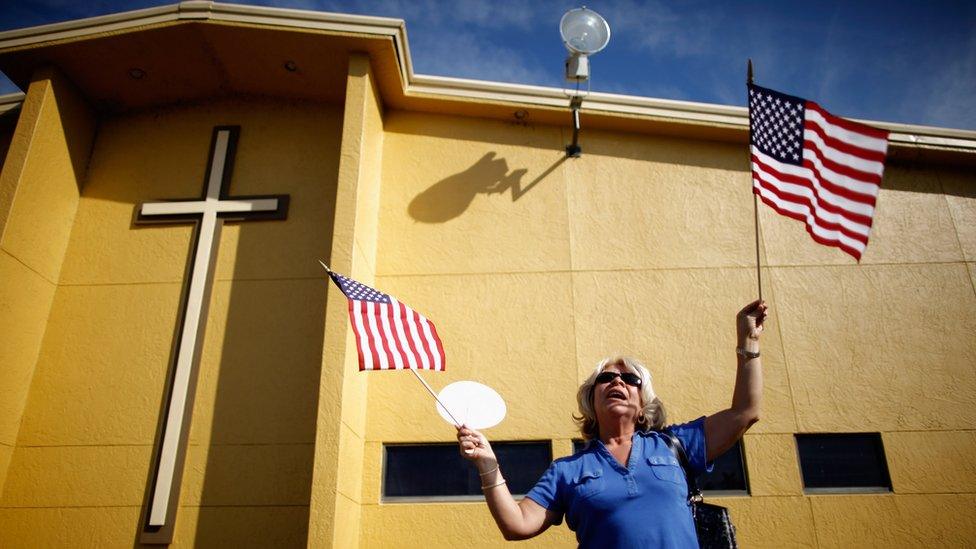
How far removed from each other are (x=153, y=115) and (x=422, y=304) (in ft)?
11.8

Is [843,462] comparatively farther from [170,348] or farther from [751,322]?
[170,348]

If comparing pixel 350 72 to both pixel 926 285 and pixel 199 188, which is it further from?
pixel 926 285

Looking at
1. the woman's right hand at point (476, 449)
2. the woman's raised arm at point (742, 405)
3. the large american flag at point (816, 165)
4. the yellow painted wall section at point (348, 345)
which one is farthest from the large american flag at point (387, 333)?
the large american flag at point (816, 165)

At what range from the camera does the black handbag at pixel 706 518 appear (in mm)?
2430

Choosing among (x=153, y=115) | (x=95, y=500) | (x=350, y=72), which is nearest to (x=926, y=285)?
(x=350, y=72)

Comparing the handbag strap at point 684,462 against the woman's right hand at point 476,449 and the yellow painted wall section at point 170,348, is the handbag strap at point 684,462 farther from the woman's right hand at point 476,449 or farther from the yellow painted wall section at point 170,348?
the yellow painted wall section at point 170,348

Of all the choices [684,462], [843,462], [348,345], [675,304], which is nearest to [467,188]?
[348,345]

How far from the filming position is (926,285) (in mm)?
5441

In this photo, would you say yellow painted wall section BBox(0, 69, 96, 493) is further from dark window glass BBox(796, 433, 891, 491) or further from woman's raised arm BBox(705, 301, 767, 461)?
dark window glass BBox(796, 433, 891, 491)

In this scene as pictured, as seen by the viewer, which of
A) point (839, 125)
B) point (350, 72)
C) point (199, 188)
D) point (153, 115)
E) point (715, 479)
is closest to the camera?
point (839, 125)

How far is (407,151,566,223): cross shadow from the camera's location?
596 cm

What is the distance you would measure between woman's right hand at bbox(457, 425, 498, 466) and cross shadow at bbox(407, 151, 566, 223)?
3.67m

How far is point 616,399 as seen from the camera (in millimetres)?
2605

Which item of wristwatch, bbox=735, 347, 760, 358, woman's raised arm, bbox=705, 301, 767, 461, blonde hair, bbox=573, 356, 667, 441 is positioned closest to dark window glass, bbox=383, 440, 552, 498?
blonde hair, bbox=573, 356, 667, 441
